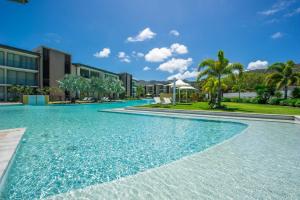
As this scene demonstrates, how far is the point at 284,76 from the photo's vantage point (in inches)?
880

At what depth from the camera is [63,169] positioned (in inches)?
144

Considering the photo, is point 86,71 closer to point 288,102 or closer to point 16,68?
point 16,68

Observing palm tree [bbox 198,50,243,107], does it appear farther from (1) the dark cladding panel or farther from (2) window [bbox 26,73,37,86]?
(2) window [bbox 26,73,37,86]

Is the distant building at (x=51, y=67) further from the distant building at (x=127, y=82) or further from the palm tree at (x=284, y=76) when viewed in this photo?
the palm tree at (x=284, y=76)

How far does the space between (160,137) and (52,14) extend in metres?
15.7

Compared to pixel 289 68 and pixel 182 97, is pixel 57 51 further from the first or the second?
pixel 289 68

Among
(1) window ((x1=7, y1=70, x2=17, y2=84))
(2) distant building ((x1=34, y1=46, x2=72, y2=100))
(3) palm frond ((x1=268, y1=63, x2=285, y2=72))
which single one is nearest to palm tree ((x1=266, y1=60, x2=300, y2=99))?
(3) palm frond ((x1=268, y1=63, x2=285, y2=72))

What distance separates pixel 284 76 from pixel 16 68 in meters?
41.4

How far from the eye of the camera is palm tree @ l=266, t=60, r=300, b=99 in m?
22.0

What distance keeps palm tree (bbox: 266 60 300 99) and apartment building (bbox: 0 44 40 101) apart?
39.7 metres

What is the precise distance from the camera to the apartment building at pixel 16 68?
28.7m

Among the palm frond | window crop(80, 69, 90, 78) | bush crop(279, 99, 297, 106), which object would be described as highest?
window crop(80, 69, 90, 78)

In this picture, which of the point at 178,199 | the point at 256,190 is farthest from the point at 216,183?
the point at 178,199

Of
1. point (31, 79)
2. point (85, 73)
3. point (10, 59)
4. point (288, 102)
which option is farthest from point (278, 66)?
point (10, 59)
